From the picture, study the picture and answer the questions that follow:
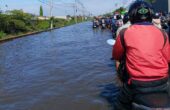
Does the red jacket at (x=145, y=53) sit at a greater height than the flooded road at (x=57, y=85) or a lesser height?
greater

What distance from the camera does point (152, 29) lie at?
12.1ft

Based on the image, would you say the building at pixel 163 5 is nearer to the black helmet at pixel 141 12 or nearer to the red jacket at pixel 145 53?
the black helmet at pixel 141 12

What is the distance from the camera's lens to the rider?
3582mm

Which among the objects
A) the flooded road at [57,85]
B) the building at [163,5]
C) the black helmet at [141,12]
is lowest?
the flooded road at [57,85]

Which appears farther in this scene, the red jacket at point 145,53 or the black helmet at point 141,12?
the black helmet at point 141,12

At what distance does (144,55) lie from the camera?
3586 millimetres

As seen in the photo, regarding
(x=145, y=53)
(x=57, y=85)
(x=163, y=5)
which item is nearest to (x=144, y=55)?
(x=145, y=53)

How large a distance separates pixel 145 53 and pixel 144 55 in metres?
0.02

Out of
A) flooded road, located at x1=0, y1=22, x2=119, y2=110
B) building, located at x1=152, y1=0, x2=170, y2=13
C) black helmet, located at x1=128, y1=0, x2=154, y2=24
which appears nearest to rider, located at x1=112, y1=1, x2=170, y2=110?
black helmet, located at x1=128, y1=0, x2=154, y2=24

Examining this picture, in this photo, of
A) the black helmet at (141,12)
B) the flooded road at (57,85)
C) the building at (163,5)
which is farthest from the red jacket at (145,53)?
the building at (163,5)

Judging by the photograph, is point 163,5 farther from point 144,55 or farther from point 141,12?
point 144,55

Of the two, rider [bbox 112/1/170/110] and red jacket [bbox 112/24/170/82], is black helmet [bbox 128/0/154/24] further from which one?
red jacket [bbox 112/24/170/82]

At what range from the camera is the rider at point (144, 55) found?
3582 mm

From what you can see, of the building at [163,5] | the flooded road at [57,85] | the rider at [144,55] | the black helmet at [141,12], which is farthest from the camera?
Result: the building at [163,5]
